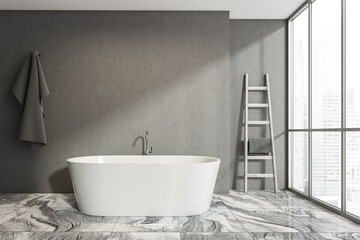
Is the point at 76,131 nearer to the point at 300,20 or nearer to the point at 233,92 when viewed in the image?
the point at 233,92

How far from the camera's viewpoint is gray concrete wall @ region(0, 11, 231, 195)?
195 inches

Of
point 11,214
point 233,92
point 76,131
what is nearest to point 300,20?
point 233,92

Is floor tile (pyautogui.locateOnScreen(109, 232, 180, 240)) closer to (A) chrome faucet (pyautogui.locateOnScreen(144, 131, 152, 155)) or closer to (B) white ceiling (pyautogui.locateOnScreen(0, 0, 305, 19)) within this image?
(A) chrome faucet (pyautogui.locateOnScreen(144, 131, 152, 155))

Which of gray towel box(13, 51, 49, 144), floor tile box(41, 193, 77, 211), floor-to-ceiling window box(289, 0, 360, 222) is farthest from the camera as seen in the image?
gray towel box(13, 51, 49, 144)

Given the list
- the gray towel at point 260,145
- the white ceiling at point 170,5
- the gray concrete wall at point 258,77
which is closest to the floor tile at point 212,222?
the gray towel at point 260,145

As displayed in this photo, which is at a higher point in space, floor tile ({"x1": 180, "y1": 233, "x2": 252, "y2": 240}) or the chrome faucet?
the chrome faucet

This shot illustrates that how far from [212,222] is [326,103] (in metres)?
1.85

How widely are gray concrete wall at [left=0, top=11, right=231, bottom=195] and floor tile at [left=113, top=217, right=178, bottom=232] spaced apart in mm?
1483

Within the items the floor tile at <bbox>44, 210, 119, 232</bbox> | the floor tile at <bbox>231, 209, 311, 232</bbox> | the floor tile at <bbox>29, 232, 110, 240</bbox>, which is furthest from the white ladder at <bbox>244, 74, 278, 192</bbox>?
the floor tile at <bbox>29, 232, 110, 240</bbox>

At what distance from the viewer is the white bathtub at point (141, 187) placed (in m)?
3.63

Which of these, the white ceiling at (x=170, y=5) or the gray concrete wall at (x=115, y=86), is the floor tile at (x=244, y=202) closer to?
the gray concrete wall at (x=115, y=86)

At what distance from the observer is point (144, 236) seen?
3.04m

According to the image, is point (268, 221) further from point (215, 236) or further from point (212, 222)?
point (215, 236)

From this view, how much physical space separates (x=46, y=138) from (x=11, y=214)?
1.38m
